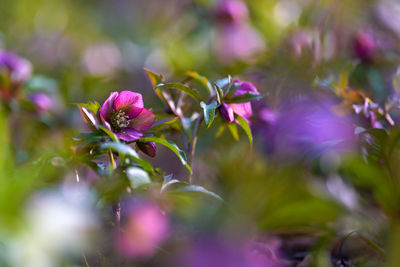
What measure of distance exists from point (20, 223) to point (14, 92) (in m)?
0.67

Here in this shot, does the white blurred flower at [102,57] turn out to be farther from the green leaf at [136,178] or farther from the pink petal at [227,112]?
the green leaf at [136,178]

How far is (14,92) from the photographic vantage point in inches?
36.1

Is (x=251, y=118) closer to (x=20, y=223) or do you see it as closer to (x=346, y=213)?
(x=346, y=213)

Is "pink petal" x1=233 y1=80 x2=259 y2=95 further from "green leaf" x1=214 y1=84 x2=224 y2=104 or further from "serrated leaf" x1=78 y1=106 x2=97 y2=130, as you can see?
"serrated leaf" x1=78 y1=106 x2=97 y2=130

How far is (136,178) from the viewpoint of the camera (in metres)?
0.46

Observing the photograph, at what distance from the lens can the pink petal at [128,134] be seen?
1.79ft

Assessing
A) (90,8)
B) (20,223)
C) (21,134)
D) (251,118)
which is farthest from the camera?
(90,8)

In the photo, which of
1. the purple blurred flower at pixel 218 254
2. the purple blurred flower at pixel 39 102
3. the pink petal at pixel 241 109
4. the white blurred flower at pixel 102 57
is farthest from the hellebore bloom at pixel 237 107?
the white blurred flower at pixel 102 57

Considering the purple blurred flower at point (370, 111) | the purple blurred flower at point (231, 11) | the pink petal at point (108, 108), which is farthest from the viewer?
the purple blurred flower at point (231, 11)

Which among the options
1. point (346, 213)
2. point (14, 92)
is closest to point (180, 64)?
point (14, 92)

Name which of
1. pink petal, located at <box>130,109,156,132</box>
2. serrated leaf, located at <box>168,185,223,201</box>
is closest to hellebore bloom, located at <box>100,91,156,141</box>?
pink petal, located at <box>130,109,156,132</box>

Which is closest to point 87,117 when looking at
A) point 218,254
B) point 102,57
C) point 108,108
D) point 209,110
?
point 108,108

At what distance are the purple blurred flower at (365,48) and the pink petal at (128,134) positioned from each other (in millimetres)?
703

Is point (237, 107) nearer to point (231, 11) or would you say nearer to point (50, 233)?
point (50, 233)
